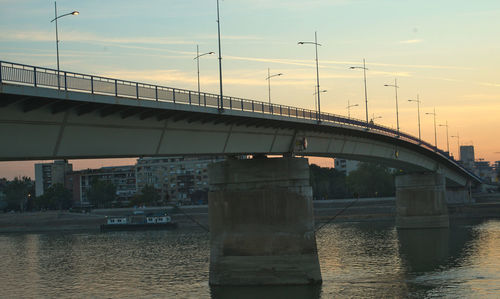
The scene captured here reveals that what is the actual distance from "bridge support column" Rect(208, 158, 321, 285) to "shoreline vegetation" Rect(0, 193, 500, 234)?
7811 centimetres

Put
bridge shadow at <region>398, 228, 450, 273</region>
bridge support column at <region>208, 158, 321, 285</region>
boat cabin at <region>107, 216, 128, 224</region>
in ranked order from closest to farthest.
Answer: bridge support column at <region>208, 158, 321, 285</region>, bridge shadow at <region>398, 228, 450, 273</region>, boat cabin at <region>107, 216, 128, 224</region>

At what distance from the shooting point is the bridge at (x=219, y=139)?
101ft

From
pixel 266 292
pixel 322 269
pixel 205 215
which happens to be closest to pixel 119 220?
pixel 205 215

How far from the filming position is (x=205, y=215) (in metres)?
144

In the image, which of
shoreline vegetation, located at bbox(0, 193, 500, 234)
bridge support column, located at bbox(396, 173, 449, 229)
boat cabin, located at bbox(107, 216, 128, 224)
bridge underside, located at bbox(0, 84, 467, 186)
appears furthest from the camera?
boat cabin, located at bbox(107, 216, 128, 224)

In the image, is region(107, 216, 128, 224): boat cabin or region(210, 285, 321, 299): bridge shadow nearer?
region(210, 285, 321, 299): bridge shadow

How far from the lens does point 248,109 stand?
47.0 meters

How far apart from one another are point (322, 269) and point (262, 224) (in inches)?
395

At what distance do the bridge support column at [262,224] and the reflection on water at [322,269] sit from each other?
1.42 metres

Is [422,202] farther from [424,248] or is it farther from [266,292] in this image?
[266,292]

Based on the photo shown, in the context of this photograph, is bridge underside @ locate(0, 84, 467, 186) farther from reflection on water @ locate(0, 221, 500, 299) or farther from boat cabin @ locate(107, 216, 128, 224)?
boat cabin @ locate(107, 216, 128, 224)

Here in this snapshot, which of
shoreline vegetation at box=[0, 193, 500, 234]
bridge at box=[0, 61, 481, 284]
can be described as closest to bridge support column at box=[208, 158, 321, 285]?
bridge at box=[0, 61, 481, 284]

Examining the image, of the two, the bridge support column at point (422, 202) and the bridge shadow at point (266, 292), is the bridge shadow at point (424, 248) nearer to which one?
the bridge support column at point (422, 202)

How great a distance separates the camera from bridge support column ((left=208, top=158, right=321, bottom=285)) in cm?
4578
